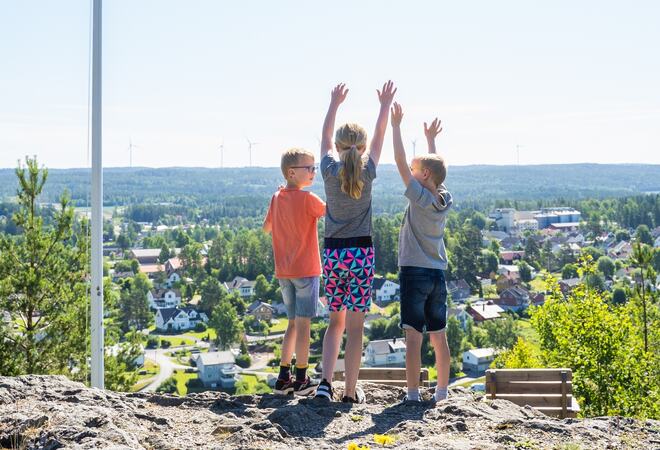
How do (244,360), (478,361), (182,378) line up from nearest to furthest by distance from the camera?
(478,361), (182,378), (244,360)

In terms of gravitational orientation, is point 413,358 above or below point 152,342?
above

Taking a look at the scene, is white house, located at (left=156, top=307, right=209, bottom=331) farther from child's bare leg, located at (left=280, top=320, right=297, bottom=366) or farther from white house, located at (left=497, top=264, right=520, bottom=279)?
child's bare leg, located at (left=280, top=320, right=297, bottom=366)

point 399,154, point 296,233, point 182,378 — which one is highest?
point 399,154

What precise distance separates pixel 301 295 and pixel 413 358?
0.82 m

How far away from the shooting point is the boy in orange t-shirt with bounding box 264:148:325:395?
4.64 meters

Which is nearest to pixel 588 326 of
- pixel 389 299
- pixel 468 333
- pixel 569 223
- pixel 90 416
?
pixel 90 416

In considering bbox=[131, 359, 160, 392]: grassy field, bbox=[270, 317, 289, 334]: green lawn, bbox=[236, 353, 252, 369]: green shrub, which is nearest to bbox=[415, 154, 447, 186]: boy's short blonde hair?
bbox=[131, 359, 160, 392]: grassy field

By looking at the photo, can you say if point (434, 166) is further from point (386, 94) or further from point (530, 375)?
point (530, 375)

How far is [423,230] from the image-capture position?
14.6ft

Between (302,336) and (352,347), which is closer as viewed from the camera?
(352,347)

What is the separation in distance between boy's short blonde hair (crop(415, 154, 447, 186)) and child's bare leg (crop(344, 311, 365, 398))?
95 cm

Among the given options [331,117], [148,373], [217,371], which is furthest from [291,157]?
[148,373]

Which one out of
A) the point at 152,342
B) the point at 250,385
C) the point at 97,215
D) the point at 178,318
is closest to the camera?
the point at 97,215

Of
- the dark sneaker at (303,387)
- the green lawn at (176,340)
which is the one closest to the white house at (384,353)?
the green lawn at (176,340)
